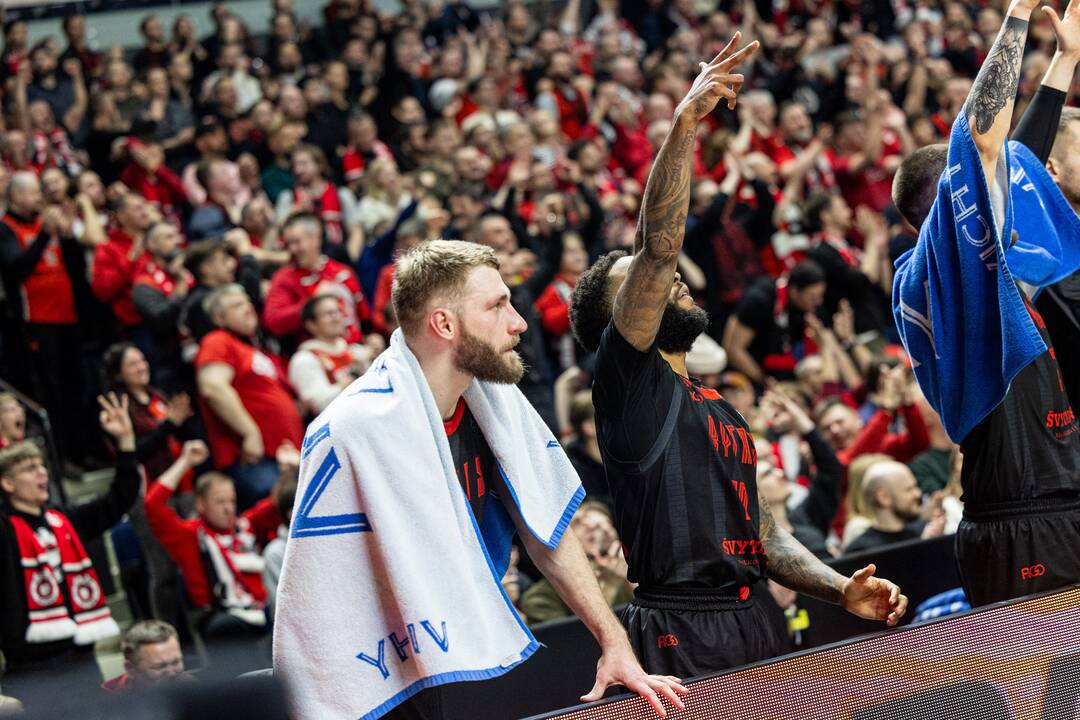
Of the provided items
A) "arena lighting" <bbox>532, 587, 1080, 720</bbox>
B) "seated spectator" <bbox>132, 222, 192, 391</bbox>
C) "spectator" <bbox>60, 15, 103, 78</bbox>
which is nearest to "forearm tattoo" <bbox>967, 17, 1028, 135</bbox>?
"arena lighting" <bbox>532, 587, 1080, 720</bbox>

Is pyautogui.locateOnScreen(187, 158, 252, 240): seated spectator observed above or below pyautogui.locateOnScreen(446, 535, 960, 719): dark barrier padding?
above

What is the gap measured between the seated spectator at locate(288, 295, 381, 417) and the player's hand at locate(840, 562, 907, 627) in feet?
14.8

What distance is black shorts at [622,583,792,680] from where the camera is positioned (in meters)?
3.61

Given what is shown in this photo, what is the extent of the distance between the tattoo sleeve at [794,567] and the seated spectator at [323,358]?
4.07 metres

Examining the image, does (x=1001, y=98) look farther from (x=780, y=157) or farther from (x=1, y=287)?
(x=780, y=157)

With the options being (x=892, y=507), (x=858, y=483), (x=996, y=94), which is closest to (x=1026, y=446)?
(x=996, y=94)

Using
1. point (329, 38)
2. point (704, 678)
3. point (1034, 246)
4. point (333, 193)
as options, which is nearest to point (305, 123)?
point (333, 193)

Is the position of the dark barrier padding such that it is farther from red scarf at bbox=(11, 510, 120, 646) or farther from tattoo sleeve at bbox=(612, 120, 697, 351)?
red scarf at bbox=(11, 510, 120, 646)

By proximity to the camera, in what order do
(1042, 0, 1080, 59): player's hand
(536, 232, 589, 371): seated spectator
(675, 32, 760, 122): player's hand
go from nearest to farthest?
(675, 32, 760, 122): player's hand < (1042, 0, 1080, 59): player's hand < (536, 232, 589, 371): seated spectator

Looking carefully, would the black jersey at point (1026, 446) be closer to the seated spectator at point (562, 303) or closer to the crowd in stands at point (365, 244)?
the crowd in stands at point (365, 244)

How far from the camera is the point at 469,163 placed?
996 cm

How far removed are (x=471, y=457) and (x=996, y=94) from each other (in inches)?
66.9

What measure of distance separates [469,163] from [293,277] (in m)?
2.08

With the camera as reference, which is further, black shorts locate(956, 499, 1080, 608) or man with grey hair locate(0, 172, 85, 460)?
man with grey hair locate(0, 172, 85, 460)
